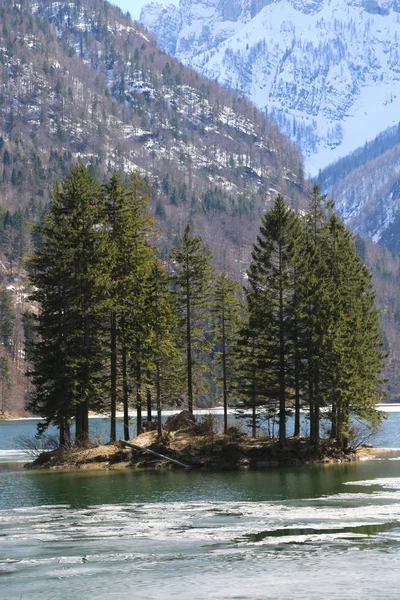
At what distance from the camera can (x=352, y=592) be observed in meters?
22.6

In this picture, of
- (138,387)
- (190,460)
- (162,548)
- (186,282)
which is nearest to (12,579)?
(162,548)

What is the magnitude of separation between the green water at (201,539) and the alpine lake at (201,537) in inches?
1.5

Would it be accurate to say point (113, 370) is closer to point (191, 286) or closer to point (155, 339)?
point (155, 339)

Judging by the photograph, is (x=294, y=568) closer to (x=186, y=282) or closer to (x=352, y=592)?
(x=352, y=592)

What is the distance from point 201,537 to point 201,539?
345 mm

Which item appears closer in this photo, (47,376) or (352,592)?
(352,592)

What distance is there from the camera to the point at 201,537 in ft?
98.2

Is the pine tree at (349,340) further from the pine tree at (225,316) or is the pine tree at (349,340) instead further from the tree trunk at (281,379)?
the pine tree at (225,316)

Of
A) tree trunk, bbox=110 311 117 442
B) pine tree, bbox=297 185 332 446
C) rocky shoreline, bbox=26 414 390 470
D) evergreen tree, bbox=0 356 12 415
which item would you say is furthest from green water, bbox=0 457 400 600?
evergreen tree, bbox=0 356 12 415

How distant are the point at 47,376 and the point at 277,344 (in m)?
14.4

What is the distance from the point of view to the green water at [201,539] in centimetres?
2347

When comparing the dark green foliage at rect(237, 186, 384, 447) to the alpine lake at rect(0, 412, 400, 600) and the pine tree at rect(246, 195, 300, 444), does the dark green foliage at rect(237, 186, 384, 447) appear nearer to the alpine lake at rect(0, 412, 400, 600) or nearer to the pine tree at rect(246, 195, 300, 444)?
the pine tree at rect(246, 195, 300, 444)

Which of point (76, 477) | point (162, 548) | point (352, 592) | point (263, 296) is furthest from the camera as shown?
point (263, 296)

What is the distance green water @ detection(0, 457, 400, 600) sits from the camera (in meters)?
23.5
